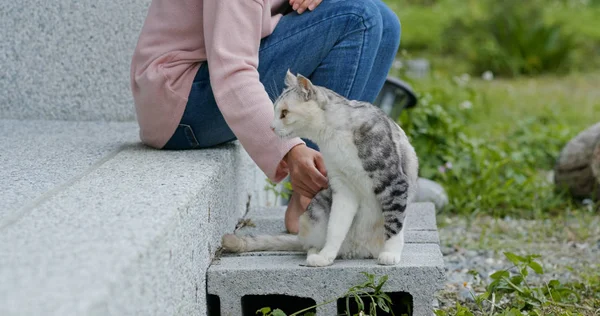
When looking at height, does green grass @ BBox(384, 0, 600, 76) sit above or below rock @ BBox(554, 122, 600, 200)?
below

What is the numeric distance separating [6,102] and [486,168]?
8.14ft

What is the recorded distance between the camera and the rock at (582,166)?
414 centimetres

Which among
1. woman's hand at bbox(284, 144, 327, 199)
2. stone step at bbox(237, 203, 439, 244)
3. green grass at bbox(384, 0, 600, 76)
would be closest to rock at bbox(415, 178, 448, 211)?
stone step at bbox(237, 203, 439, 244)

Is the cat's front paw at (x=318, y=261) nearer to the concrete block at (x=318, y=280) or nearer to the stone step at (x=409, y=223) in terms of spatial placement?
the concrete block at (x=318, y=280)

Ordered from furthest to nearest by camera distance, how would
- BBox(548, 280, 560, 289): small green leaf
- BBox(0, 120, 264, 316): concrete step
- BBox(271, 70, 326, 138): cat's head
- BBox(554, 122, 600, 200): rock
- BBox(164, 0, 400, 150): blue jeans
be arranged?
1. BBox(554, 122, 600, 200): rock
2. BBox(548, 280, 560, 289): small green leaf
3. BBox(164, 0, 400, 150): blue jeans
4. BBox(271, 70, 326, 138): cat's head
5. BBox(0, 120, 264, 316): concrete step

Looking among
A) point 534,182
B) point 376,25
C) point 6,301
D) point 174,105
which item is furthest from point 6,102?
point 534,182

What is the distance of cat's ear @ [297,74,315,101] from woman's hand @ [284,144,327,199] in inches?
7.9

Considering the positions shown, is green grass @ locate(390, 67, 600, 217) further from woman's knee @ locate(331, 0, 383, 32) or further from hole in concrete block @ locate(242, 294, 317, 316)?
hole in concrete block @ locate(242, 294, 317, 316)

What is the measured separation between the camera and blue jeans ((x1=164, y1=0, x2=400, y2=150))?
8.39ft

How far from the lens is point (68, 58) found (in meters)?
3.39

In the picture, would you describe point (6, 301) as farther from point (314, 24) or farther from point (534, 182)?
point (534, 182)

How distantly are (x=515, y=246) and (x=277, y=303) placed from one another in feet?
4.94

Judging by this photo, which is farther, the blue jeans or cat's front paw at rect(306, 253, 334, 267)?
the blue jeans

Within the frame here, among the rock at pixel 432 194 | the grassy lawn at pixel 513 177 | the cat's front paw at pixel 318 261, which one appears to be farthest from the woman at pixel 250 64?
the rock at pixel 432 194
